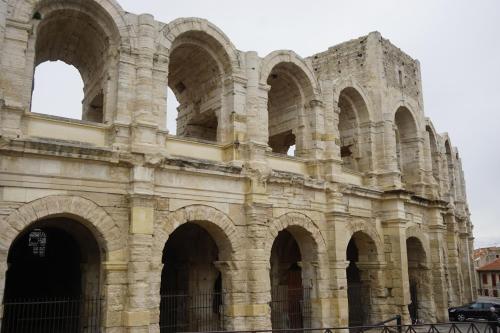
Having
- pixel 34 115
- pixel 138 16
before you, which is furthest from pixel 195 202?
pixel 138 16

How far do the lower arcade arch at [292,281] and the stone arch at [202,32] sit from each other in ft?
15.9

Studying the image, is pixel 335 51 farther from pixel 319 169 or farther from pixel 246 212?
pixel 246 212

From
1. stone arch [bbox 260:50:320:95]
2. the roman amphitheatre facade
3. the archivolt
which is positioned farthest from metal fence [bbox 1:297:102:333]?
the archivolt

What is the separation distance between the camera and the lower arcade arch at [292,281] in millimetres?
13023

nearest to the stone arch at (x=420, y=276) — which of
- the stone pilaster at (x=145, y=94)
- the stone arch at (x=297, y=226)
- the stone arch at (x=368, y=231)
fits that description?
the stone arch at (x=368, y=231)

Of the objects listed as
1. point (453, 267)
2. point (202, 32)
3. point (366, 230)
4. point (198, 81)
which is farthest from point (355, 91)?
point (453, 267)

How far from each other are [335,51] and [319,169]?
6422mm

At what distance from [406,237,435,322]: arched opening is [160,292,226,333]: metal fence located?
7.52 metres

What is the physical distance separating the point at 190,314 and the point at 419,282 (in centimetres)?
871

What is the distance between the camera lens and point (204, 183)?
36.3 feet

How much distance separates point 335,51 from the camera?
1798cm

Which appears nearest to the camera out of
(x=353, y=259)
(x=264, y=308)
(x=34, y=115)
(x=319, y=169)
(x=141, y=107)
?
(x=34, y=115)

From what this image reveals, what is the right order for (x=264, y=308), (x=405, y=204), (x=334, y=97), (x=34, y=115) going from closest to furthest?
(x=34, y=115)
(x=264, y=308)
(x=334, y=97)
(x=405, y=204)

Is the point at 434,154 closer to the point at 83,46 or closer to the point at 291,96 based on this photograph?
the point at 291,96
